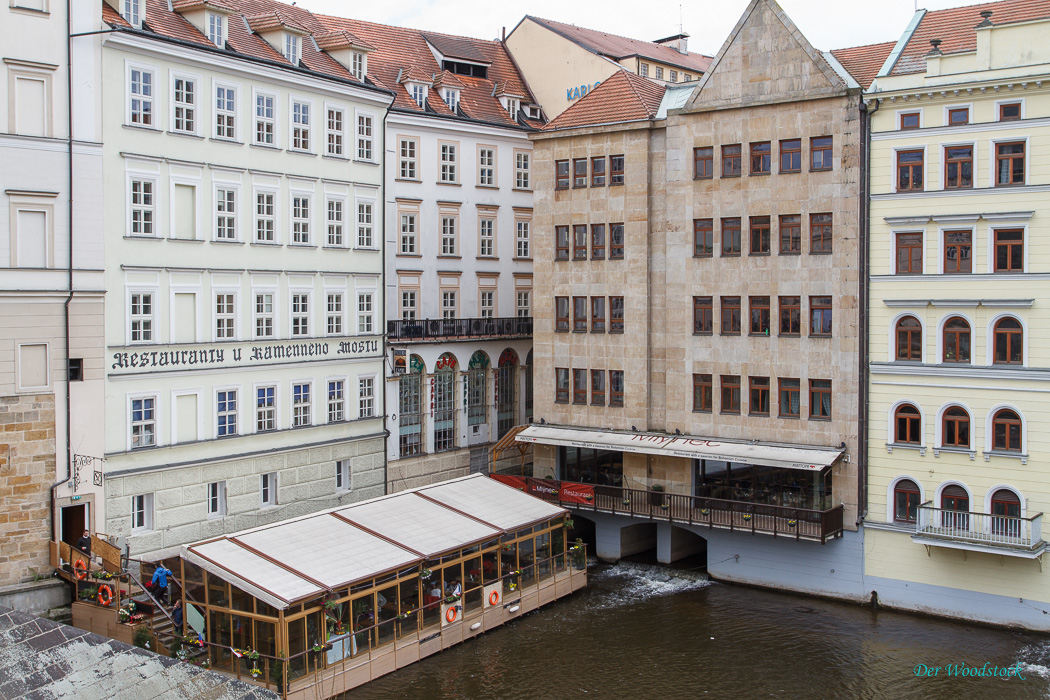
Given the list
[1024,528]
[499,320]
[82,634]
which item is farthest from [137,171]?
[1024,528]

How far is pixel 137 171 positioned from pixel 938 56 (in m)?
27.7

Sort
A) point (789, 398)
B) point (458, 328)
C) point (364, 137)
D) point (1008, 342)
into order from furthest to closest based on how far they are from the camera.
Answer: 1. point (458, 328)
2. point (364, 137)
3. point (789, 398)
4. point (1008, 342)

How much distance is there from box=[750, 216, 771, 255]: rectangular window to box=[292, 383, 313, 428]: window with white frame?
18423mm

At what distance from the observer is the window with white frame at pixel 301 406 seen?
42000 millimetres

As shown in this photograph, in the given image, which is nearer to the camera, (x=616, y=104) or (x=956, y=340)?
(x=956, y=340)

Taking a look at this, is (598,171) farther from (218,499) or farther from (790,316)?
(218,499)

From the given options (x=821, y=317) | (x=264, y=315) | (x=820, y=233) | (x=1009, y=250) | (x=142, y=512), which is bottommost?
(x=142, y=512)

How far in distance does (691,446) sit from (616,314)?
6.81 meters

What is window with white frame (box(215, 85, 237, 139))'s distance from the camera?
1522 inches

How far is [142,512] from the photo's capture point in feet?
120

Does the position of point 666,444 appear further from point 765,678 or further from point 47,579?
point 47,579

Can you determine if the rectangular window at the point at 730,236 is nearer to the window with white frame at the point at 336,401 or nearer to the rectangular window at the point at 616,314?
the rectangular window at the point at 616,314

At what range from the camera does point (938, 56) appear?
37.0m

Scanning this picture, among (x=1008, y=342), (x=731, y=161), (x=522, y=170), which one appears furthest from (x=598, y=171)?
(x=1008, y=342)
